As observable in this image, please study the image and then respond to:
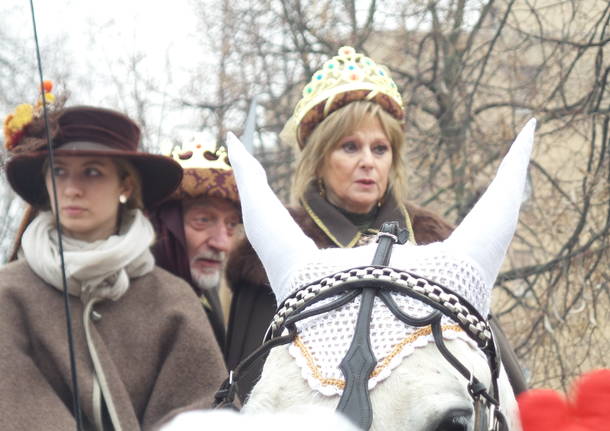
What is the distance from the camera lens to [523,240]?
6.31 meters

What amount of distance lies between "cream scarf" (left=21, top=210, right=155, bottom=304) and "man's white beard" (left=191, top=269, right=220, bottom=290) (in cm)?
86

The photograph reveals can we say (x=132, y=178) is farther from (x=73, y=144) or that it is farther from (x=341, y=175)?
(x=341, y=175)

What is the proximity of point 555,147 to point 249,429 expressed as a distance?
16.5ft

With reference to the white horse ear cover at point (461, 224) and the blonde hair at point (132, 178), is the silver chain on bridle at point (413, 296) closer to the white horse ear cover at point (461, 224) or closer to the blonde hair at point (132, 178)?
the white horse ear cover at point (461, 224)

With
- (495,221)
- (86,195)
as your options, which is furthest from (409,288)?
(86,195)

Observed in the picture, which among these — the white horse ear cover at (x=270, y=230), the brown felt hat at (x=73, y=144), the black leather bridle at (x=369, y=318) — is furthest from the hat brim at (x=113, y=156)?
the black leather bridle at (x=369, y=318)

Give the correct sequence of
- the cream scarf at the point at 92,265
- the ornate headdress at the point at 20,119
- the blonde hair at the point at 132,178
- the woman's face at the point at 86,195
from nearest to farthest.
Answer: the ornate headdress at the point at 20,119, the cream scarf at the point at 92,265, the woman's face at the point at 86,195, the blonde hair at the point at 132,178

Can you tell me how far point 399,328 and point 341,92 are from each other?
64.3 inches

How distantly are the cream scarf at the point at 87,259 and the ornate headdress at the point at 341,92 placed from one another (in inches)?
25.7

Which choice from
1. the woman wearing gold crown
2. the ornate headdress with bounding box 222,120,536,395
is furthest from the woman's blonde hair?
the ornate headdress with bounding box 222,120,536,395

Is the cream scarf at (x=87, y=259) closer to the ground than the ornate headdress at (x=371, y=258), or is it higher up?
closer to the ground

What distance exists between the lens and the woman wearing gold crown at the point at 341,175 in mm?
2959

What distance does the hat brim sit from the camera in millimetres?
3092

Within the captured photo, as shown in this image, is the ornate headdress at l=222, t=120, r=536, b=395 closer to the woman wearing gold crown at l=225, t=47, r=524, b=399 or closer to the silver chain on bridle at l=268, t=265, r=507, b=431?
the silver chain on bridle at l=268, t=265, r=507, b=431
